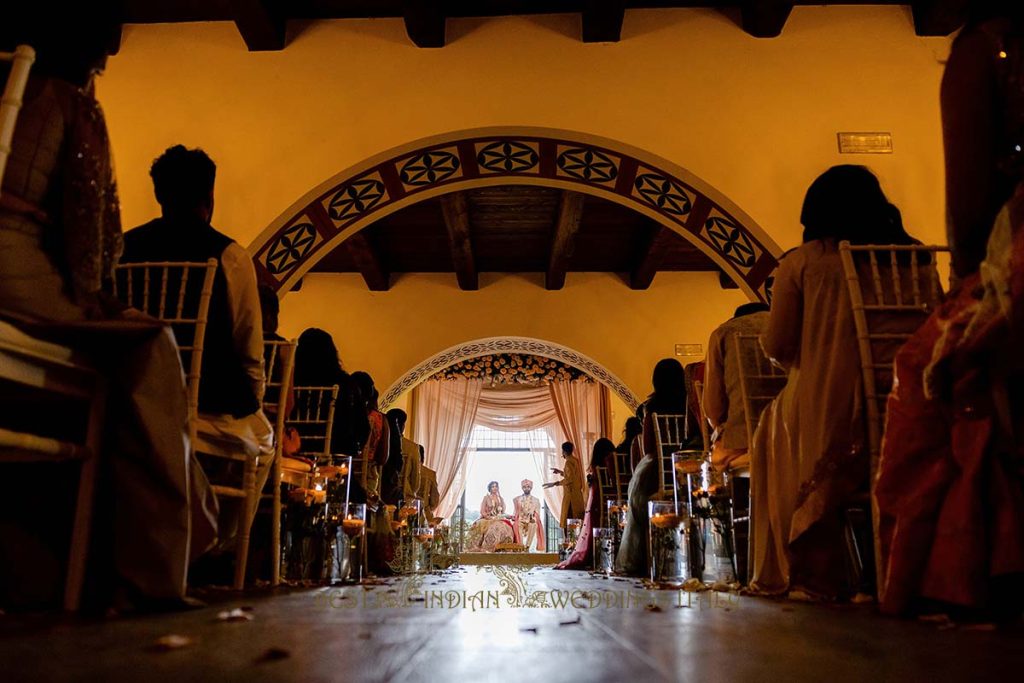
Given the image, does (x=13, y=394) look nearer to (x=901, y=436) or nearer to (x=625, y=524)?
(x=901, y=436)

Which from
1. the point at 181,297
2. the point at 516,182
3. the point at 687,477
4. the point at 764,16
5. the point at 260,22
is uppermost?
the point at 764,16

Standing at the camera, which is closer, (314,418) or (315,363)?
(315,363)

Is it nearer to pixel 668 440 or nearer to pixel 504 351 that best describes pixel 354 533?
pixel 668 440

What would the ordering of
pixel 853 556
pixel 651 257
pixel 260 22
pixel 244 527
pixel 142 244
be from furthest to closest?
pixel 651 257 → pixel 260 22 → pixel 244 527 → pixel 142 244 → pixel 853 556

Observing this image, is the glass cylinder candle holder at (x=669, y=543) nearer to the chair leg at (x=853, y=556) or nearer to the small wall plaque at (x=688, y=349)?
the chair leg at (x=853, y=556)

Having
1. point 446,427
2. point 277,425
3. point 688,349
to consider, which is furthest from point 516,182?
point 446,427

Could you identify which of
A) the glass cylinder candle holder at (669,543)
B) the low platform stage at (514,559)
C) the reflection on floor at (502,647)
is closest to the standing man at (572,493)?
the low platform stage at (514,559)

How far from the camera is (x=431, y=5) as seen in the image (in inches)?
163

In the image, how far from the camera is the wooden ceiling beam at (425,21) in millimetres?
4129

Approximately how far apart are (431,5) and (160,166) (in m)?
2.39

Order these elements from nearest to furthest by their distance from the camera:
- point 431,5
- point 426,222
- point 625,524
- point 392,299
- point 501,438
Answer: point 431,5 < point 625,524 < point 426,222 < point 392,299 < point 501,438

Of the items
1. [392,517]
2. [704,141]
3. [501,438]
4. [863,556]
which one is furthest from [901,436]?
[501,438]

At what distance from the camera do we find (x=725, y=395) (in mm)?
2939

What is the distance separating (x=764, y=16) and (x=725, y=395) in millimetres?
2523
